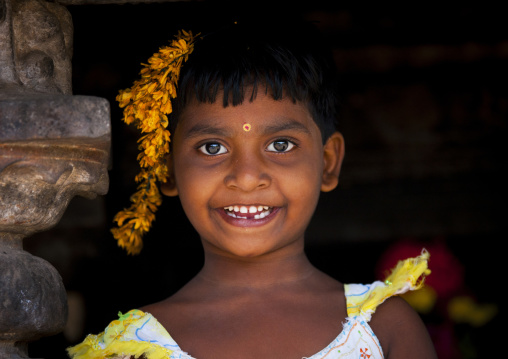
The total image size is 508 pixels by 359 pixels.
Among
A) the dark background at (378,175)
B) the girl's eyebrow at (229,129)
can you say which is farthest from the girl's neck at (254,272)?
the dark background at (378,175)

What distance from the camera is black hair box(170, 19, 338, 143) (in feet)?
6.88

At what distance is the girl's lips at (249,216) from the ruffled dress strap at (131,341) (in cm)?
32

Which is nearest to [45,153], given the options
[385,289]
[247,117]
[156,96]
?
[156,96]

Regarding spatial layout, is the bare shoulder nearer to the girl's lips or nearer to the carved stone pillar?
the girl's lips

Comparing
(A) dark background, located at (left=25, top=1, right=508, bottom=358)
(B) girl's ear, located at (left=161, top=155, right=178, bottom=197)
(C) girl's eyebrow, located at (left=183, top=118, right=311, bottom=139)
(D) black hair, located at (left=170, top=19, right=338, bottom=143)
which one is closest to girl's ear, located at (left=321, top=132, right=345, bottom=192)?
(D) black hair, located at (left=170, top=19, right=338, bottom=143)

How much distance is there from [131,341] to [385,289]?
66 cm

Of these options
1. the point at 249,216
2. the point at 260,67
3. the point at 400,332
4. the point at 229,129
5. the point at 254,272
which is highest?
the point at 260,67

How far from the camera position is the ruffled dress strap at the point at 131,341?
1.96 meters

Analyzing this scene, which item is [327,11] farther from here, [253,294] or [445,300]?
[253,294]

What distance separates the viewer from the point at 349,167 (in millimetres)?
4047

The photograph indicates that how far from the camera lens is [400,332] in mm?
2066

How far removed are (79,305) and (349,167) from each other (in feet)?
4.83

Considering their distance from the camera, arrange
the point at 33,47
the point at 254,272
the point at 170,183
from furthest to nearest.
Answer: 1. the point at 170,183
2. the point at 254,272
3. the point at 33,47

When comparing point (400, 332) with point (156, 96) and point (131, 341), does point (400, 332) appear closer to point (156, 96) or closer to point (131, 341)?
A: point (131, 341)
